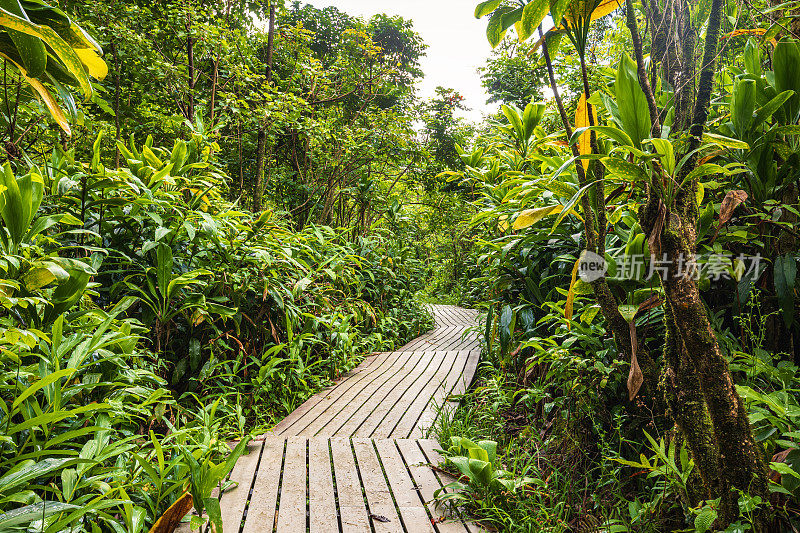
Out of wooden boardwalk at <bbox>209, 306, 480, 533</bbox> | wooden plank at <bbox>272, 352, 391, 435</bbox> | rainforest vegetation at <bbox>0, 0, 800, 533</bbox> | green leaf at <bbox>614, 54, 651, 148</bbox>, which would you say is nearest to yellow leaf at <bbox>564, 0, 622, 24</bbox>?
rainforest vegetation at <bbox>0, 0, 800, 533</bbox>

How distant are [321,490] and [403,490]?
33 cm

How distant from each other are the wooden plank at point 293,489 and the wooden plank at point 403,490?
1.14 ft

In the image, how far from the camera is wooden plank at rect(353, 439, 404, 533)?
1.46m

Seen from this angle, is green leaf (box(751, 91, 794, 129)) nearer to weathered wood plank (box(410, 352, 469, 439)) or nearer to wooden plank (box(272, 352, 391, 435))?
weathered wood plank (box(410, 352, 469, 439))

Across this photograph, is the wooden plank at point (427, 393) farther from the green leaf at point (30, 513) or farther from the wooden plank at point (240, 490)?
the green leaf at point (30, 513)

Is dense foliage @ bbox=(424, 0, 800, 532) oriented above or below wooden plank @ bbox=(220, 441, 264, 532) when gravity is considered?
above

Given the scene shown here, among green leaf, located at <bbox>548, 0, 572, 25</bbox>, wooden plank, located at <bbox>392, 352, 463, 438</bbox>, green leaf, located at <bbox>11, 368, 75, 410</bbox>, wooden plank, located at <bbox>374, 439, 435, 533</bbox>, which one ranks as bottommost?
wooden plank, located at <bbox>392, 352, 463, 438</bbox>

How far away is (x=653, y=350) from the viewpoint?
5.45ft

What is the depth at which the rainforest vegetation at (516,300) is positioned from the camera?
42.9 inches

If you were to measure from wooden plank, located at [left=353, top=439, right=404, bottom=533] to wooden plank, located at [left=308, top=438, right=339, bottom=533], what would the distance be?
0.44 feet

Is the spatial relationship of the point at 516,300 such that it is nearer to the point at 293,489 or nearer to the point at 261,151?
the point at 293,489

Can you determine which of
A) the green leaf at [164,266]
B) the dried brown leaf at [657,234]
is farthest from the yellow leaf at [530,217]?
the green leaf at [164,266]

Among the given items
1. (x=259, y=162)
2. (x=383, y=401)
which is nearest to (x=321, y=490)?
(x=383, y=401)

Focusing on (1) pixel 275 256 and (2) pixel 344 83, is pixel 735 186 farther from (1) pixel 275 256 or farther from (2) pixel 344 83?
(2) pixel 344 83
